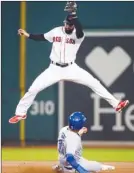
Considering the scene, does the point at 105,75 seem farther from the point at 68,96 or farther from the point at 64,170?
the point at 64,170

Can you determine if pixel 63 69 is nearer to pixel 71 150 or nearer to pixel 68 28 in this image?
pixel 68 28

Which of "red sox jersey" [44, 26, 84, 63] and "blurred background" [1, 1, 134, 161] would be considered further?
"blurred background" [1, 1, 134, 161]

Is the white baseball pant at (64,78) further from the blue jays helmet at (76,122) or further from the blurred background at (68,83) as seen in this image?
the blurred background at (68,83)

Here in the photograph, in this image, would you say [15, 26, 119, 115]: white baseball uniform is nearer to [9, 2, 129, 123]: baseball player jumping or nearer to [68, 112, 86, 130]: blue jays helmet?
[9, 2, 129, 123]: baseball player jumping

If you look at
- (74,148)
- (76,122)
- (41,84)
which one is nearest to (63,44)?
(41,84)

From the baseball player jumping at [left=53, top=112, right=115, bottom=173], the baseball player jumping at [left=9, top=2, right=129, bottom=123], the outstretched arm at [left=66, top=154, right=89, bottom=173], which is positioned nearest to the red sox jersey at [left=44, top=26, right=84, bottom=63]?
the baseball player jumping at [left=9, top=2, right=129, bottom=123]

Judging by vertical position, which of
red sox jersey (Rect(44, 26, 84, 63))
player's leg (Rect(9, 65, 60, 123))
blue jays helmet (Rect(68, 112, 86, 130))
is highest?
red sox jersey (Rect(44, 26, 84, 63))

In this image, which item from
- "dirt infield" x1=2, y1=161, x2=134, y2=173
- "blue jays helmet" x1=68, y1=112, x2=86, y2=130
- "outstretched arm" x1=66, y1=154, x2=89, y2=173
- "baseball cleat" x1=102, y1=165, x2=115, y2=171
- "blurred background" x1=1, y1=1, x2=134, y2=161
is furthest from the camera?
"blurred background" x1=1, y1=1, x2=134, y2=161
